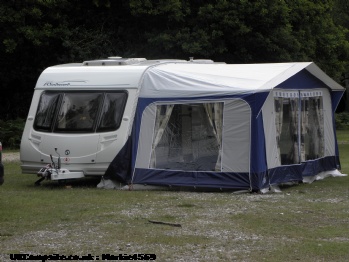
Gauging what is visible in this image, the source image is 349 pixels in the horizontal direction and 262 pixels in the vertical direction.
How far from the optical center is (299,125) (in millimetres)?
15750

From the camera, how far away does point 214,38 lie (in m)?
26.6

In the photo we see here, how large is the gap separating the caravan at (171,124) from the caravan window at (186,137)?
0.02 meters

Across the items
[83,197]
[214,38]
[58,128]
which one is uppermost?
[214,38]

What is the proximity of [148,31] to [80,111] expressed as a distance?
12824mm

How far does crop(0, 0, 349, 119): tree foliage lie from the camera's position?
2636 centimetres

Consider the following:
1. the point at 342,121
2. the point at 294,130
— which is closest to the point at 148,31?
the point at 294,130

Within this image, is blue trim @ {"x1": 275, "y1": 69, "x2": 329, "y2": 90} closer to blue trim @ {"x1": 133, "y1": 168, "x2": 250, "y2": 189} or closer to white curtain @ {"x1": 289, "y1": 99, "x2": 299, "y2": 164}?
white curtain @ {"x1": 289, "y1": 99, "x2": 299, "y2": 164}

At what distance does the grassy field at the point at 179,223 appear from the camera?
347 inches

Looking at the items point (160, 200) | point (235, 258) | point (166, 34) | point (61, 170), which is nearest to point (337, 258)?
point (235, 258)

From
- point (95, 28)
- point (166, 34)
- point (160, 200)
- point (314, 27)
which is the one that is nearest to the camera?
point (160, 200)

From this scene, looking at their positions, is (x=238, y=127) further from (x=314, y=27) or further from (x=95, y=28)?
(x=314, y=27)

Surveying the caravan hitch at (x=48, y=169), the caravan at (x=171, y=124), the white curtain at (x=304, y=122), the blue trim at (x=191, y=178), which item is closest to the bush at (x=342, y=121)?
the white curtain at (x=304, y=122)

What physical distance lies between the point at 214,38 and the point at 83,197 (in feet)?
46.3

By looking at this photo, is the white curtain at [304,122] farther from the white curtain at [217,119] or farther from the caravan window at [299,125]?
the white curtain at [217,119]
